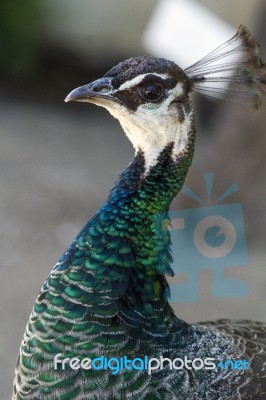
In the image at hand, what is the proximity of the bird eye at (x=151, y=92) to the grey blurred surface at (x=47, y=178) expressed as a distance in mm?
171

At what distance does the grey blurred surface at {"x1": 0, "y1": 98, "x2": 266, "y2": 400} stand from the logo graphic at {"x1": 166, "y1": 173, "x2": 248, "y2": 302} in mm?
112

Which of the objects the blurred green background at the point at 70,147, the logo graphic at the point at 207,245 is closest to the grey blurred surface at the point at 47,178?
the blurred green background at the point at 70,147

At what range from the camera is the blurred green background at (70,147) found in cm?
87

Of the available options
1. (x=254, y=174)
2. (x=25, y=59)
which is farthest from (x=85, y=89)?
(x=25, y=59)

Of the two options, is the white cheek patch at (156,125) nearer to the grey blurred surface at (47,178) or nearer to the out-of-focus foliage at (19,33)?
the grey blurred surface at (47,178)

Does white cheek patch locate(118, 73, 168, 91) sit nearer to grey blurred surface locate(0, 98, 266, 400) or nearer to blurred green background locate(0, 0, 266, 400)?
blurred green background locate(0, 0, 266, 400)

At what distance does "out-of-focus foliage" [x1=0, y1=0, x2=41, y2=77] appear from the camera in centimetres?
147

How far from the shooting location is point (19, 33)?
4.83 feet

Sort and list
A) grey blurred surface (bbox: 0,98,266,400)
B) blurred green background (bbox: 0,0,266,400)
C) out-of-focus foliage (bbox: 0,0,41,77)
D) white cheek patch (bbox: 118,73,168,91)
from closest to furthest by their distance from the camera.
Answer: white cheek patch (bbox: 118,73,168,91) → blurred green background (bbox: 0,0,266,400) → grey blurred surface (bbox: 0,98,266,400) → out-of-focus foliage (bbox: 0,0,41,77)

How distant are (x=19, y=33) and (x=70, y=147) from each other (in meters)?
0.40

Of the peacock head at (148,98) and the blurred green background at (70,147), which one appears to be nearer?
the peacock head at (148,98)

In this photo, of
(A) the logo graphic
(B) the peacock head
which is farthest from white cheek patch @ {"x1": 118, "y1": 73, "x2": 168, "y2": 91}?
(A) the logo graphic

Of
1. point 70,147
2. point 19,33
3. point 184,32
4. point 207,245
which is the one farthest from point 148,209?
point 70,147

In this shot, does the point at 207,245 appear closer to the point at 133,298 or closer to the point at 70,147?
the point at 133,298
